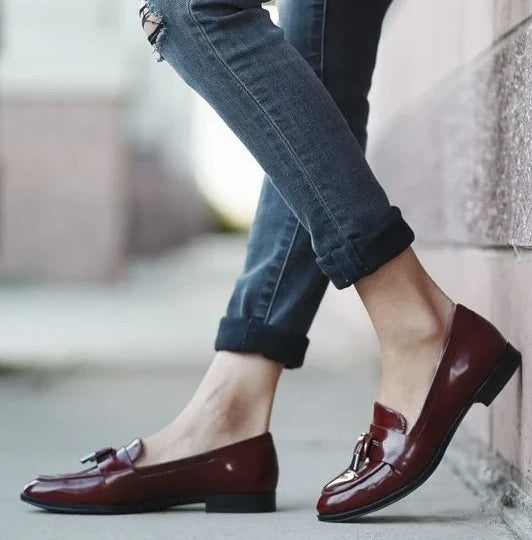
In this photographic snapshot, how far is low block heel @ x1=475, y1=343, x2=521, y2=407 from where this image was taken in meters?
1.40

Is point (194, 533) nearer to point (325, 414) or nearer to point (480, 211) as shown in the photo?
point (480, 211)

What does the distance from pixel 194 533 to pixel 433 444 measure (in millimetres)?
305

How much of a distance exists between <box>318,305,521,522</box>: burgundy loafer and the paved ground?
0.05 metres

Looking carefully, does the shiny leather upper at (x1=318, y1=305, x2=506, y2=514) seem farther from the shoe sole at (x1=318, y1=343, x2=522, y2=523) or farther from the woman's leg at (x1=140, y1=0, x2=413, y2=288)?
the woman's leg at (x1=140, y1=0, x2=413, y2=288)

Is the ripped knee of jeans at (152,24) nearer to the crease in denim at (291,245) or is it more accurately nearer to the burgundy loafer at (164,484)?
the crease in denim at (291,245)

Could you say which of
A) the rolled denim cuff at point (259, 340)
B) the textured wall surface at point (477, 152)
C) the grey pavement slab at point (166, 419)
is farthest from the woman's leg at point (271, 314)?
the textured wall surface at point (477, 152)

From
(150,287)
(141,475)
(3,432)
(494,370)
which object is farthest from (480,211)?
(150,287)

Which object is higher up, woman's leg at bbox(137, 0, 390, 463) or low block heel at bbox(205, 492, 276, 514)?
woman's leg at bbox(137, 0, 390, 463)

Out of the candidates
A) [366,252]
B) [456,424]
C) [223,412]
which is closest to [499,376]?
[456,424]

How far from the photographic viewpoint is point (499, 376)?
141 centimetres

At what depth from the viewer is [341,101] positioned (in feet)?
5.15

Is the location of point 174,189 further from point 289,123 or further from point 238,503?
point 289,123

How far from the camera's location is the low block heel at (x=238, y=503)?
153 cm

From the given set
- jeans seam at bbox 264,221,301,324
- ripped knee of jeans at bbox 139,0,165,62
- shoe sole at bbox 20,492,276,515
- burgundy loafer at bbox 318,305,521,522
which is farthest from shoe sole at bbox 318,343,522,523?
ripped knee of jeans at bbox 139,0,165,62
